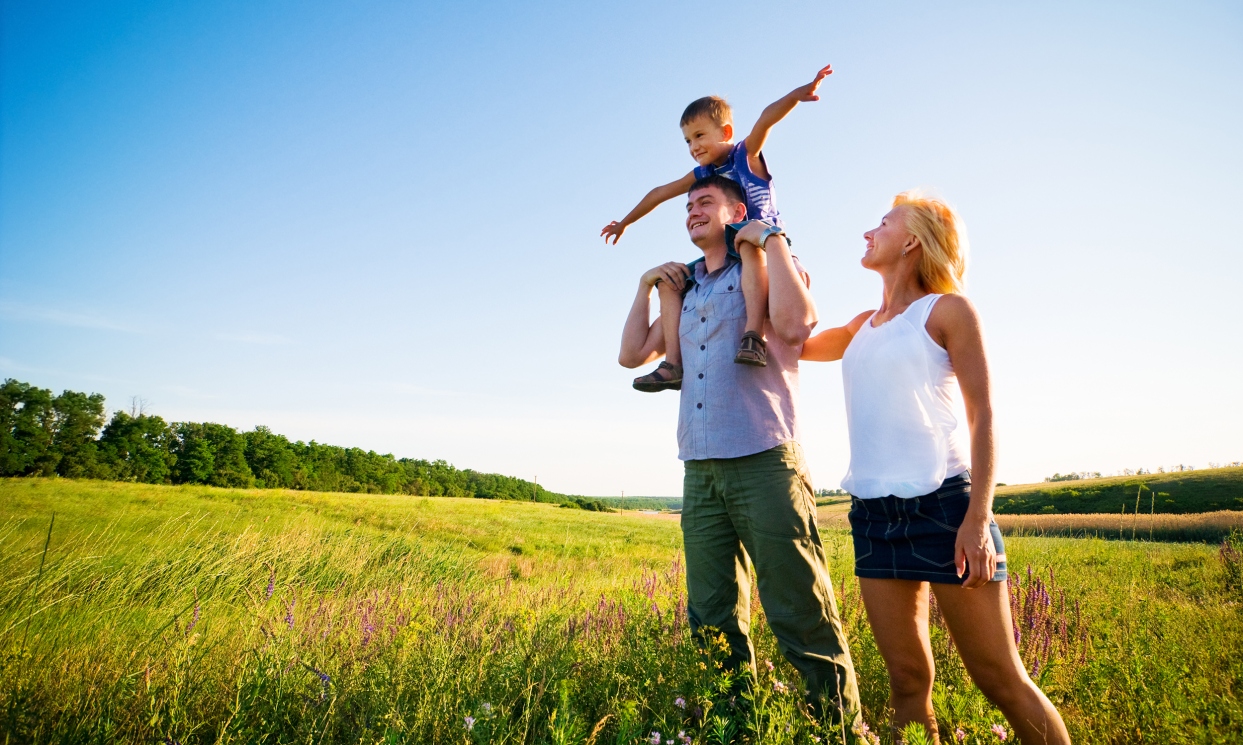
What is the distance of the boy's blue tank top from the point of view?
10.2 feet

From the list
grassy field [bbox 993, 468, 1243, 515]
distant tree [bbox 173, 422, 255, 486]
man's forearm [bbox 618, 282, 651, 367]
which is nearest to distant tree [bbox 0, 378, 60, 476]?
distant tree [bbox 173, 422, 255, 486]

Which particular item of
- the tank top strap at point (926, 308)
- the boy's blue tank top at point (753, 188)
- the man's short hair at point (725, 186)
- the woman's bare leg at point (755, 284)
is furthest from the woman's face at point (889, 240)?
the man's short hair at point (725, 186)

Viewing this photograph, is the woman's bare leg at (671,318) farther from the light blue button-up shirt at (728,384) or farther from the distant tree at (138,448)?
the distant tree at (138,448)

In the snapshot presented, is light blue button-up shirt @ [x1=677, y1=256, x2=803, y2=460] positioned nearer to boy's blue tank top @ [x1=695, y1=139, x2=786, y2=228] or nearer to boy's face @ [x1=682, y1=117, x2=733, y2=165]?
boy's blue tank top @ [x1=695, y1=139, x2=786, y2=228]

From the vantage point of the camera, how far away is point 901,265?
236 centimetres

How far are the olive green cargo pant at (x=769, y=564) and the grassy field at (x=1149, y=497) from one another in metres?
33.4

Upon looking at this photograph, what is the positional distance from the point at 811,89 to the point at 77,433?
76250 mm

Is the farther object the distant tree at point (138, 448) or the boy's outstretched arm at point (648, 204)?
the distant tree at point (138, 448)

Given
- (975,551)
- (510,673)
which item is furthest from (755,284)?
(510,673)

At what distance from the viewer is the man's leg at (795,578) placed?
2252 mm

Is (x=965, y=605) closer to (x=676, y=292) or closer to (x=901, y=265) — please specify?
(x=901, y=265)

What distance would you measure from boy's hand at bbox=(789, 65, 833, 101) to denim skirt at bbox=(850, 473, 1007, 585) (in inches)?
90.2

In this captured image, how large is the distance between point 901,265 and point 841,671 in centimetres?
170

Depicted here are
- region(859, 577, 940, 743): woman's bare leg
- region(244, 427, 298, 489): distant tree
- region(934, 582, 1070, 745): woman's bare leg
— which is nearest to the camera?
region(934, 582, 1070, 745): woman's bare leg
